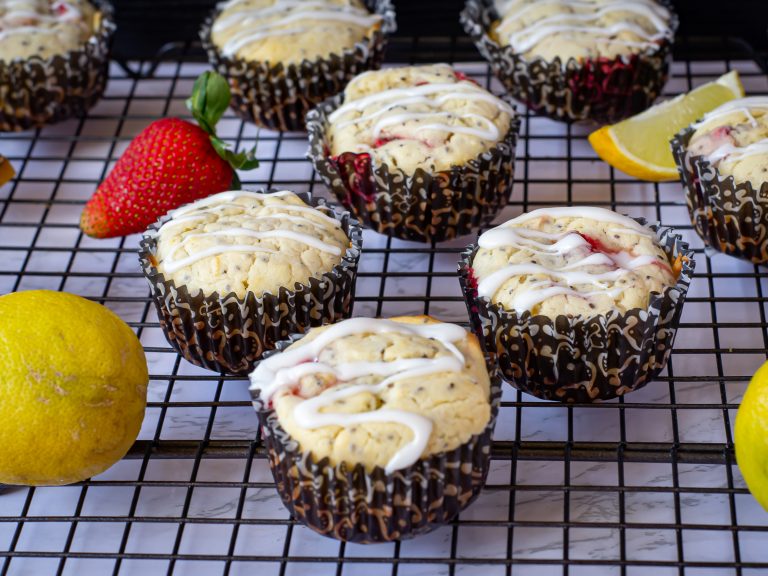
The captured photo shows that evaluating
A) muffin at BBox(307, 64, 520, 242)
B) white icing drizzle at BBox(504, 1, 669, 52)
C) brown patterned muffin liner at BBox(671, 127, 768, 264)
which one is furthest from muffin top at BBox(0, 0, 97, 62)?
brown patterned muffin liner at BBox(671, 127, 768, 264)

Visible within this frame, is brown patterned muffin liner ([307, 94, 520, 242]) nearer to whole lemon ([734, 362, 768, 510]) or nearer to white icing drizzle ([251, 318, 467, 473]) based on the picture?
white icing drizzle ([251, 318, 467, 473])

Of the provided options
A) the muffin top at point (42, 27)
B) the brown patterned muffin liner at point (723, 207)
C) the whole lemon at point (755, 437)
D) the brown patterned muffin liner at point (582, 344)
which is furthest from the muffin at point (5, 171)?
the whole lemon at point (755, 437)

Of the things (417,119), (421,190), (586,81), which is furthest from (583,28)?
(421,190)

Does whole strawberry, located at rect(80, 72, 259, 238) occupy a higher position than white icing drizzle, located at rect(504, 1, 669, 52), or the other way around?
white icing drizzle, located at rect(504, 1, 669, 52)

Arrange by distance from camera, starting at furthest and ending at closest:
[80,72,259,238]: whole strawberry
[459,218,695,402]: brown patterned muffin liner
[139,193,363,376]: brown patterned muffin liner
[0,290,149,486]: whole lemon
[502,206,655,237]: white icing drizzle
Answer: [80,72,259,238]: whole strawberry < [502,206,655,237]: white icing drizzle < [139,193,363,376]: brown patterned muffin liner < [459,218,695,402]: brown patterned muffin liner < [0,290,149,486]: whole lemon

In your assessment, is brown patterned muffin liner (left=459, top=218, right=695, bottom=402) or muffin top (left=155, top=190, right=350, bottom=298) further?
muffin top (left=155, top=190, right=350, bottom=298)

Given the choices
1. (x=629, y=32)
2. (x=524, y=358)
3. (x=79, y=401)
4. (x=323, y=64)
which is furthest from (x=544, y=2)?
(x=79, y=401)
